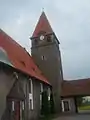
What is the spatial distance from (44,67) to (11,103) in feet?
60.4

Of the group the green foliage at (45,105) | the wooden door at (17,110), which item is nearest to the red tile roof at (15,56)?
the green foliage at (45,105)

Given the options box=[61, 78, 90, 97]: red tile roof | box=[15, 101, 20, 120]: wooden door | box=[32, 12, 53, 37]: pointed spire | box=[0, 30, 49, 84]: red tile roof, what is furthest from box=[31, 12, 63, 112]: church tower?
box=[15, 101, 20, 120]: wooden door

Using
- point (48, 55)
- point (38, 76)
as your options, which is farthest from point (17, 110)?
point (48, 55)

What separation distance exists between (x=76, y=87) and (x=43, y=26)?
42.1 ft

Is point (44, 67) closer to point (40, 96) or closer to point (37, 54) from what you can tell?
point (37, 54)

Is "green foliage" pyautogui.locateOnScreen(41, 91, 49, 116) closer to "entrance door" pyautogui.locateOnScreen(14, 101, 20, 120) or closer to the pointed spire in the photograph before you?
"entrance door" pyautogui.locateOnScreen(14, 101, 20, 120)

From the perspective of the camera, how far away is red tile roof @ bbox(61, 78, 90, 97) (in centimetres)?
3941

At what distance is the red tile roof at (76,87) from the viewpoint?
39406 mm

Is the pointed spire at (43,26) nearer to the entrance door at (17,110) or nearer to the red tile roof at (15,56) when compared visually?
the red tile roof at (15,56)

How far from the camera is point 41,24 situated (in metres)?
44.6

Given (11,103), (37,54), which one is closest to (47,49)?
(37,54)

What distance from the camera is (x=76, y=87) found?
4116 cm

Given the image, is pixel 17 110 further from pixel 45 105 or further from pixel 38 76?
pixel 45 105

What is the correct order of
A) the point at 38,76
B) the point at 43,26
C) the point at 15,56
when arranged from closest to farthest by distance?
the point at 15,56, the point at 38,76, the point at 43,26
